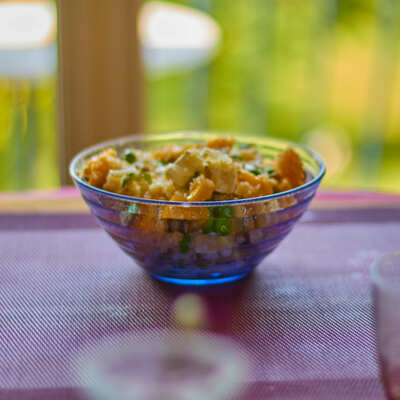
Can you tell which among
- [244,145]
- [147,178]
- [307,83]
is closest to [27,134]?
[307,83]

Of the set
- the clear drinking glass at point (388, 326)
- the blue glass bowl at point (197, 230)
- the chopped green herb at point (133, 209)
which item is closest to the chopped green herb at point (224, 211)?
the blue glass bowl at point (197, 230)

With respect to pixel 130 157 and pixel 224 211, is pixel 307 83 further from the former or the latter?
pixel 224 211

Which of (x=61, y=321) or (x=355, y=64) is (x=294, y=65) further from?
(x=61, y=321)

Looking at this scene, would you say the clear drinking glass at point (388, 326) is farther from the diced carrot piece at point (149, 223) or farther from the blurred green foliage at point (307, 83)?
the blurred green foliage at point (307, 83)

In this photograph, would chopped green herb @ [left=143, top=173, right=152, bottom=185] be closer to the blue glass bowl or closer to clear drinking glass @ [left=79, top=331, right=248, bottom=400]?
the blue glass bowl

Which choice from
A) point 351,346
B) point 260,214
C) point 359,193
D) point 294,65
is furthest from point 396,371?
point 294,65

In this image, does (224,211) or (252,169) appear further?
(252,169)
